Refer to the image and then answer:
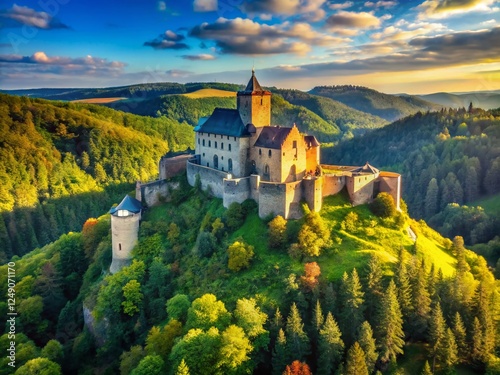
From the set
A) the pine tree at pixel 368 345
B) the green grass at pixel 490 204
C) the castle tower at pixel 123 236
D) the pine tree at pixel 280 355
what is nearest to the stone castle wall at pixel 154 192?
the castle tower at pixel 123 236

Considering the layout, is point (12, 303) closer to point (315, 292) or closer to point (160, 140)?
point (315, 292)

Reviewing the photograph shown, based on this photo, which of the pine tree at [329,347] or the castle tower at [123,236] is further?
the castle tower at [123,236]

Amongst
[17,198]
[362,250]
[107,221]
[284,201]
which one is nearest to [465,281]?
[362,250]

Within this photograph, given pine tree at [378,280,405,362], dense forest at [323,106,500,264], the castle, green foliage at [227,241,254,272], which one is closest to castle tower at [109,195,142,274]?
the castle

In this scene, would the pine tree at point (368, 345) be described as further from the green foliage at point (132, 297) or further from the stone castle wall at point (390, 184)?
the green foliage at point (132, 297)

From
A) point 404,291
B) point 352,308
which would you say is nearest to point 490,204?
point 404,291

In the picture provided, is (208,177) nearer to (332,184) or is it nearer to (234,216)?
(234,216)

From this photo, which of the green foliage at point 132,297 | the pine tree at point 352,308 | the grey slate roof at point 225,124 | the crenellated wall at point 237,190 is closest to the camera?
the pine tree at point 352,308
